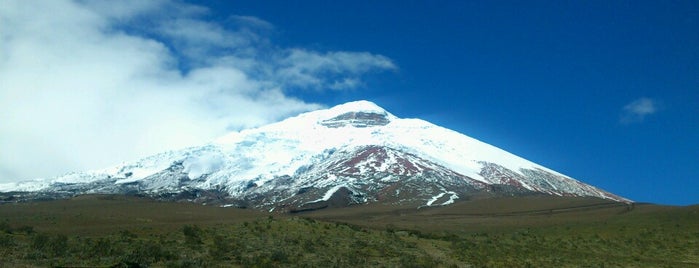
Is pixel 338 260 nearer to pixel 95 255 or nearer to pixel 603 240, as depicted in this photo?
pixel 95 255

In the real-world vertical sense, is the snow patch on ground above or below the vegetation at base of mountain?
above

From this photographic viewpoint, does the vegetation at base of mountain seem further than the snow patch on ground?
No

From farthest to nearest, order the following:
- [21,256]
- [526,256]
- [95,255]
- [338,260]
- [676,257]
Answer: [676,257] < [526,256] < [338,260] < [95,255] < [21,256]

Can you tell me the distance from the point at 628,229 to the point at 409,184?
14179 centimetres

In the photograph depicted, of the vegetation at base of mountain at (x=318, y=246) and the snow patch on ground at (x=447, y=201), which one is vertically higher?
the snow patch on ground at (x=447, y=201)

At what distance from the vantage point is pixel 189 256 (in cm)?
2730

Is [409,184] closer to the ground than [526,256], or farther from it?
farther from it

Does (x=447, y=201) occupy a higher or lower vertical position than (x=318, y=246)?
higher

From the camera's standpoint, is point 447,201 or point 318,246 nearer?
point 318,246

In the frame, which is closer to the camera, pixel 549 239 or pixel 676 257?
pixel 676 257

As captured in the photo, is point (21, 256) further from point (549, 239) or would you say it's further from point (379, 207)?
point (379, 207)

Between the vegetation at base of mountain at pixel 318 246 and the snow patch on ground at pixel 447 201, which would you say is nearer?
the vegetation at base of mountain at pixel 318 246

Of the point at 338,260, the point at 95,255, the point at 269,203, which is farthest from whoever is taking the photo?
the point at 269,203

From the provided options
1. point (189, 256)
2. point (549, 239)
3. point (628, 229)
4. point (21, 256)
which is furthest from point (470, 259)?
point (628, 229)
